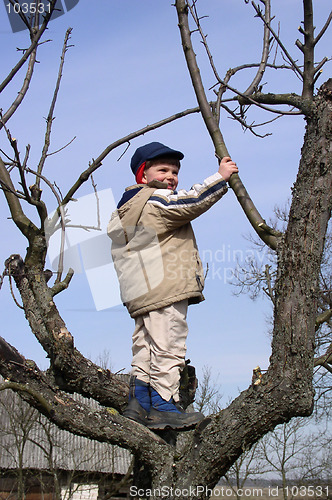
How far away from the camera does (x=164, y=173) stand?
3369mm

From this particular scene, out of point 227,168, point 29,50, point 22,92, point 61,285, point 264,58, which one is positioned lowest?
point 61,285

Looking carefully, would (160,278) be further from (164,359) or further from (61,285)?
(61,285)

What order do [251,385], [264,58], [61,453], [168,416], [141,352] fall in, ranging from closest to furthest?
[251,385], [168,416], [141,352], [264,58], [61,453]

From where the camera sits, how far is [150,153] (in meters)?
3.36

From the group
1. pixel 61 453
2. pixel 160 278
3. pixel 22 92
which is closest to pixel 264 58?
pixel 160 278

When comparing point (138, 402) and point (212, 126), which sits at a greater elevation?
point (212, 126)

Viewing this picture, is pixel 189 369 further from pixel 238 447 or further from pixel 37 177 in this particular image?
pixel 37 177

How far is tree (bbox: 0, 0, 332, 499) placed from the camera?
7.56 feet

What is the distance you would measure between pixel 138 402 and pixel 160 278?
0.65 meters

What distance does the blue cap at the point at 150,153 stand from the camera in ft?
10.9

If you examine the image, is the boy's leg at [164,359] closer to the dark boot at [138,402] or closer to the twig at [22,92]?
the dark boot at [138,402]

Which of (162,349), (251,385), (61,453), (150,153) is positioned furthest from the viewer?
(61,453)

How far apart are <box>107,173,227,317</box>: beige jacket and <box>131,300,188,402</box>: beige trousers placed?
7 cm

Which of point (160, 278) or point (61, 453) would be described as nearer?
point (160, 278)
